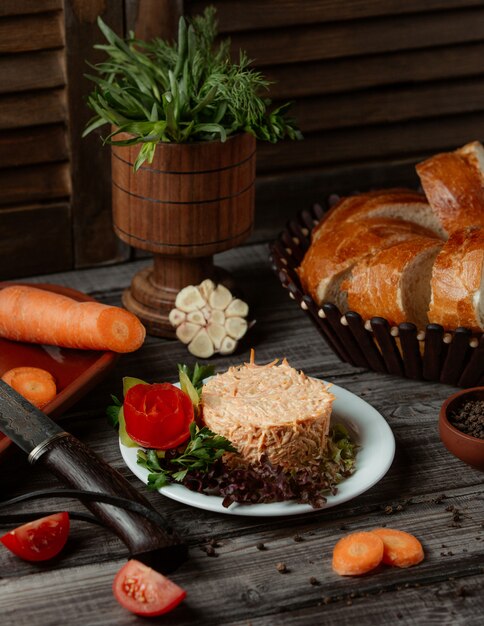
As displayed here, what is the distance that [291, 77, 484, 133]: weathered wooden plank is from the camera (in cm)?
227

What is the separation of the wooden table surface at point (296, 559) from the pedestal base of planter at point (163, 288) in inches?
9.0

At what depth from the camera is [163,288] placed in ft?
6.49

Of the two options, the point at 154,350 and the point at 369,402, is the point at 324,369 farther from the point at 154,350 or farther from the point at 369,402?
the point at 154,350

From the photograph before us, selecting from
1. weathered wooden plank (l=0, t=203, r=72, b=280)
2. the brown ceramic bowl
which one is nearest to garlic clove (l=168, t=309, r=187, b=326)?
weathered wooden plank (l=0, t=203, r=72, b=280)

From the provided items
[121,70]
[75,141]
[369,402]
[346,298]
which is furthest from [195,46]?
[369,402]

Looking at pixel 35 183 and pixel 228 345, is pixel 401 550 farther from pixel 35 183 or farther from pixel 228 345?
pixel 35 183

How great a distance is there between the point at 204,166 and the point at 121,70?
0.87ft

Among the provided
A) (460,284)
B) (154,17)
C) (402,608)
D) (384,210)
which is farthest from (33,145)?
(402,608)

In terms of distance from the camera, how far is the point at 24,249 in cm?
218

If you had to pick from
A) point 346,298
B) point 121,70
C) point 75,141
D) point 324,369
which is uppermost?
point 121,70

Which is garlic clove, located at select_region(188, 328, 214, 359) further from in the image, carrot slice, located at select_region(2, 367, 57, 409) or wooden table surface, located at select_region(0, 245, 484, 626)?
carrot slice, located at select_region(2, 367, 57, 409)

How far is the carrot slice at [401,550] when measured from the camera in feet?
4.51

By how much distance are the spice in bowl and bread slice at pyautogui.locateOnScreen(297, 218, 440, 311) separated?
35cm

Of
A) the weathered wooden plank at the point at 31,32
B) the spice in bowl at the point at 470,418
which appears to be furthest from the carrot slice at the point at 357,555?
the weathered wooden plank at the point at 31,32
